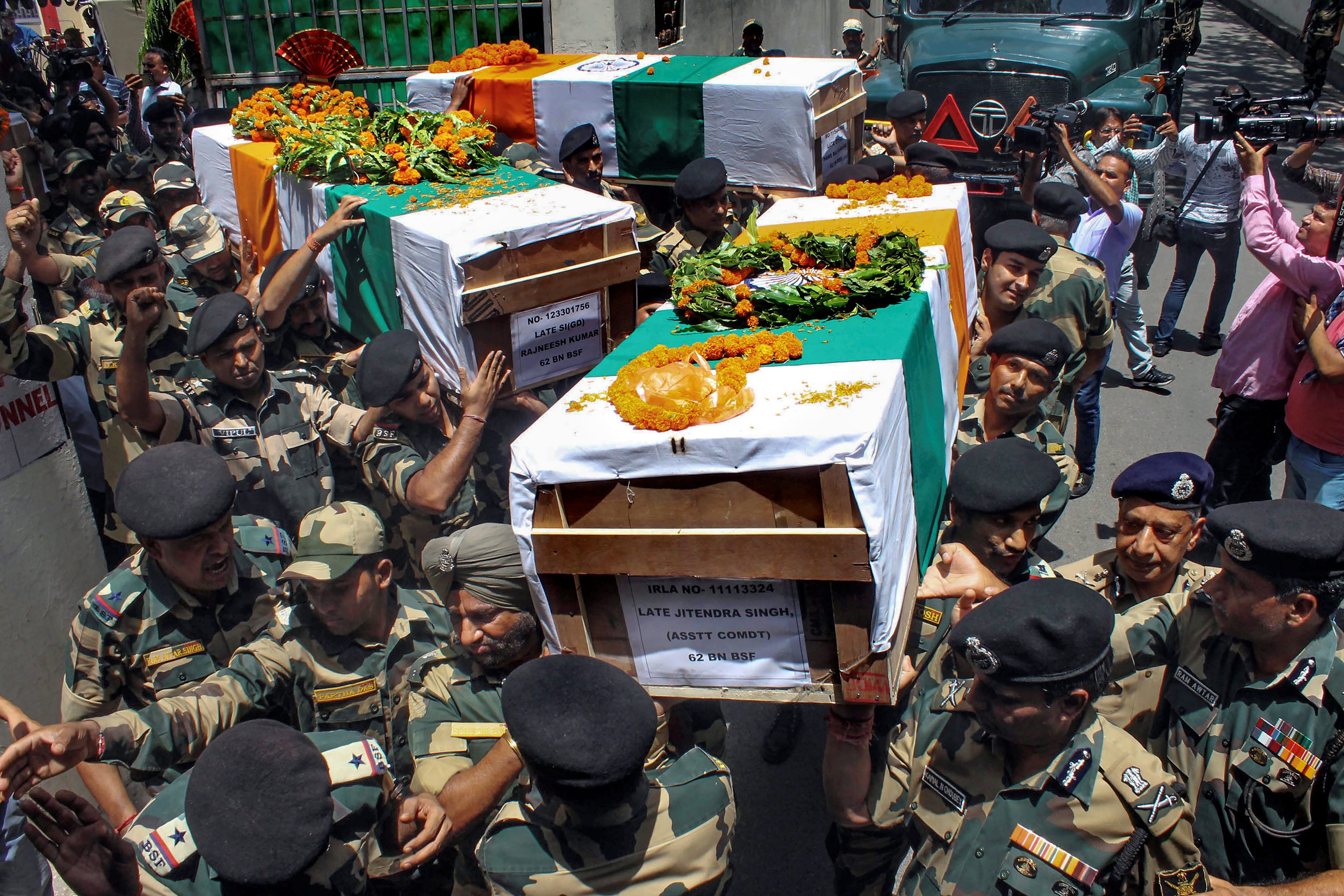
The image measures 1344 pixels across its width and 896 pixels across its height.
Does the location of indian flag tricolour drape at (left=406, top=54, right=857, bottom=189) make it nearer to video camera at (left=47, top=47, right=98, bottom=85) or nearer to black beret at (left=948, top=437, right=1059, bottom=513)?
black beret at (left=948, top=437, right=1059, bottom=513)

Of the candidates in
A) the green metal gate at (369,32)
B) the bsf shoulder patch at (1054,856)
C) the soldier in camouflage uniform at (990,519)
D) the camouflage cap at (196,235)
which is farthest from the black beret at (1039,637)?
the green metal gate at (369,32)

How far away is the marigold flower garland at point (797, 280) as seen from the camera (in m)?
3.13

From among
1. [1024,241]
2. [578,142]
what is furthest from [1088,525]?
[578,142]

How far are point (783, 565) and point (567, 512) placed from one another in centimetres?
58

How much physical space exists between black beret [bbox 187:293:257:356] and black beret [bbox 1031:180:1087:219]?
427 centimetres

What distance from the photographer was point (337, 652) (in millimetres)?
3090

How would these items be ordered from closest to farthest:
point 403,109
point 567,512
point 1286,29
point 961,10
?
point 567,512
point 403,109
point 961,10
point 1286,29

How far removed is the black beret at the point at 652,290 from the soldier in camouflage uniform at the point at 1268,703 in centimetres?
283

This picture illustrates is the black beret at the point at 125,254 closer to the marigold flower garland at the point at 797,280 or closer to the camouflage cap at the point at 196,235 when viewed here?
the camouflage cap at the point at 196,235

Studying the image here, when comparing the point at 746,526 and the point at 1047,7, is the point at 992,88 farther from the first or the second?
the point at 746,526

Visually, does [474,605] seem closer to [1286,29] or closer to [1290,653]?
[1290,653]

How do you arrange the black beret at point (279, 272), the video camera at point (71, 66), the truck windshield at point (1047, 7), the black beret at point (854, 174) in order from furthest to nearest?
the video camera at point (71, 66)
the truck windshield at point (1047, 7)
the black beret at point (854, 174)
the black beret at point (279, 272)

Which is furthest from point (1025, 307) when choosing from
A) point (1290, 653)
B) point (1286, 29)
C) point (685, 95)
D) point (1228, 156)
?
point (1286, 29)

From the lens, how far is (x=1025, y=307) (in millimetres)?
4898
